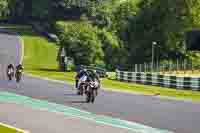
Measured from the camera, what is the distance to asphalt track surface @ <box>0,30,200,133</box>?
19172 millimetres

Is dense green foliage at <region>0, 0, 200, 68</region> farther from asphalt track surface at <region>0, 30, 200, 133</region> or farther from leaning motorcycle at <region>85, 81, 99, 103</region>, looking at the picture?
leaning motorcycle at <region>85, 81, 99, 103</region>

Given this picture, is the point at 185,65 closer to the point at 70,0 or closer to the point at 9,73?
the point at 9,73

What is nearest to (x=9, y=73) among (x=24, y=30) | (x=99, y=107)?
(x=99, y=107)

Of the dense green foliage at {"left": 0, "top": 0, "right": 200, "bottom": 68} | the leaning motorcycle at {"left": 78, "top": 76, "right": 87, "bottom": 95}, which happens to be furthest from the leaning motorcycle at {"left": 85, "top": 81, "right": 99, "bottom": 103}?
the dense green foliage at {"left": 0, "top": 0, "right": 200, "bottom": 68}

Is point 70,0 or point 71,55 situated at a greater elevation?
point 70,0

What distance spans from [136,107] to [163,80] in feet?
58.1

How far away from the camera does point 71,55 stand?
211ft

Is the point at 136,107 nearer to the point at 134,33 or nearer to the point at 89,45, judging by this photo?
the point at 89,45

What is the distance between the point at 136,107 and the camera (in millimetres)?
24516

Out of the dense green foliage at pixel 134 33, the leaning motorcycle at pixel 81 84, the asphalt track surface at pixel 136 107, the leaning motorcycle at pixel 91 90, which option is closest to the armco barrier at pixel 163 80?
the asphalt track surface at pixel 136 107

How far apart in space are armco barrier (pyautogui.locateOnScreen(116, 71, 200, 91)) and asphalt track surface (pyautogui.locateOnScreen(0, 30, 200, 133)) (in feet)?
24.2

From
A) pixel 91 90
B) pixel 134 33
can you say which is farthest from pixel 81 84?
pixel 134 33

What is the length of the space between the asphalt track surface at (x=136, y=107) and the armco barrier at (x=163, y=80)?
24.2 ft

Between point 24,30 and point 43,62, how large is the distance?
28670mm
